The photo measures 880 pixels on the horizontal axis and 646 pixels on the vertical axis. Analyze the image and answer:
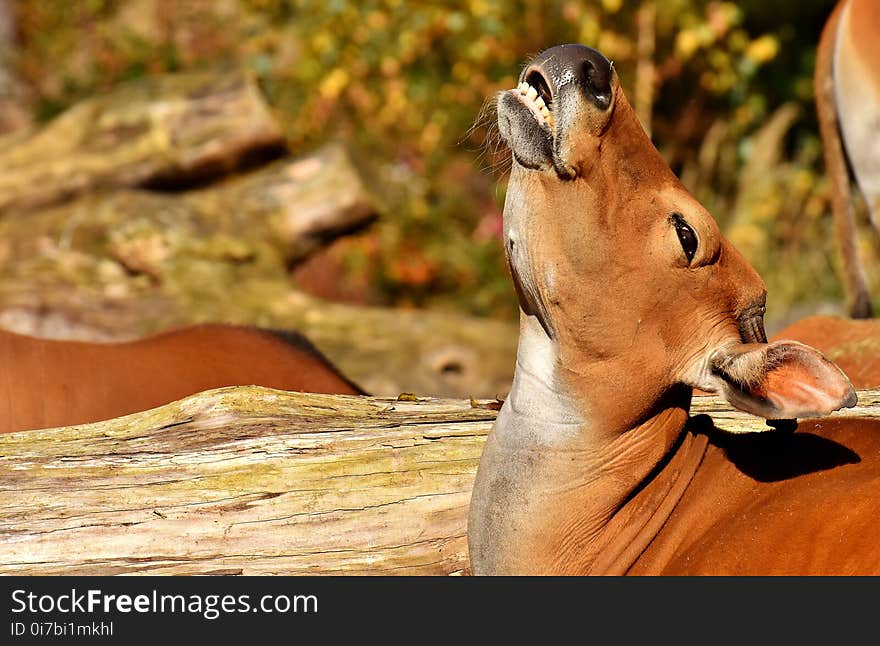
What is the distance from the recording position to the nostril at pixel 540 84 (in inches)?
116

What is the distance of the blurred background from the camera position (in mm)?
6707

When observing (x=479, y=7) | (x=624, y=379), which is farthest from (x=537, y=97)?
(x=479, y=7)

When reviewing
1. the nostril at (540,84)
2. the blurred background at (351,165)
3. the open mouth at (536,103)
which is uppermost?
the nostril at (540,84)

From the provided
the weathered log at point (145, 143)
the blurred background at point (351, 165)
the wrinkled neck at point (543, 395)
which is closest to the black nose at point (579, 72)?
the wrinkled neck at point (543, 395)

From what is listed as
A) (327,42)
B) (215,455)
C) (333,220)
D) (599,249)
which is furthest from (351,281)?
(599,249)

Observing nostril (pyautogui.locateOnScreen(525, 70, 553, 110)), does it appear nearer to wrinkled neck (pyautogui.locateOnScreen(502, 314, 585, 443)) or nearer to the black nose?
the black nose

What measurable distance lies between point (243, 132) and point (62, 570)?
468cm

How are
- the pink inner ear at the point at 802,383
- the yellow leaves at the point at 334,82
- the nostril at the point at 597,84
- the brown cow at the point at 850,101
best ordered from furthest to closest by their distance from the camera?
1. the yellow leaves at the point at 334,82
2. the brown cow at the point at 850,101
3. the nostril at the point at 597,84
4. the pink inner ear at the point at 802,383

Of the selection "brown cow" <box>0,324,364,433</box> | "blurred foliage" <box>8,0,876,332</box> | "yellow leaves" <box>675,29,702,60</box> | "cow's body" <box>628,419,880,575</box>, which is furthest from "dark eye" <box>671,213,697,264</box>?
"yellow leaves" <box>675,29,702,60</box>

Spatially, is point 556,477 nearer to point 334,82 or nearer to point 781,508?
point 781,508

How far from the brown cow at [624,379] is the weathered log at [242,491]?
12.1 inches

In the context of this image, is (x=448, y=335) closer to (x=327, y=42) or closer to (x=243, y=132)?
(x=243, y=132)

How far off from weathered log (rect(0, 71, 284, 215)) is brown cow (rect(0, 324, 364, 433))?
3.24 meters

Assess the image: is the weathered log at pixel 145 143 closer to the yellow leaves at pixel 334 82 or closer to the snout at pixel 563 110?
the yellow leaves at pixel 334 82
